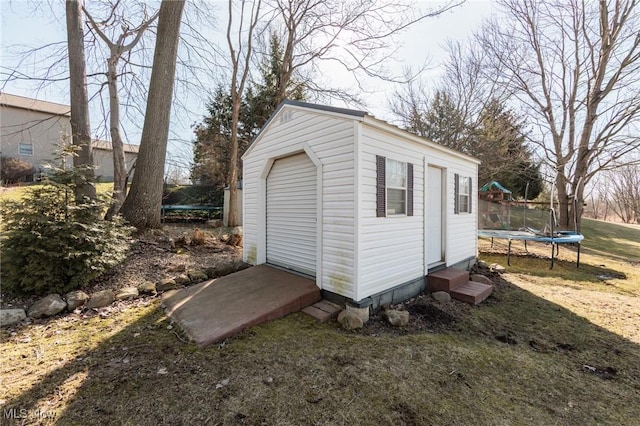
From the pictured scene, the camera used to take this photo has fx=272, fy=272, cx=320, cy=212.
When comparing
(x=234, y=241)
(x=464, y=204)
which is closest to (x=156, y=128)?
(x=234, y=241)

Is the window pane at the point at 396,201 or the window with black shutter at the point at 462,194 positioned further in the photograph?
the window with black shutter at the point at 462,194

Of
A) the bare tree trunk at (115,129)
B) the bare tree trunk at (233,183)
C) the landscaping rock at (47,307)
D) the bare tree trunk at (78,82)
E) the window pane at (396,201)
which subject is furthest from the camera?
the bare tree trunk at (233,183)

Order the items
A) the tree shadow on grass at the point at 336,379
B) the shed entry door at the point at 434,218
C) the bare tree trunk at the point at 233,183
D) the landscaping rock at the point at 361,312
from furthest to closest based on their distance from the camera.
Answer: the bare tree trunk at the point at 233,183
the shed entry door at the point at 434,218
the landscaping rock at the point at 361,312
the tree shadow on grass at the point at 336,379

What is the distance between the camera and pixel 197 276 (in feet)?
16.4

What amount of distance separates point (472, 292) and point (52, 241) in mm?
6667

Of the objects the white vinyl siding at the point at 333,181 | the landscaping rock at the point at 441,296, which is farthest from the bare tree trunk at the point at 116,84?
the landscaping rock at the point at 441,296

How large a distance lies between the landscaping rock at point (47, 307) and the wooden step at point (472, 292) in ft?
19.9

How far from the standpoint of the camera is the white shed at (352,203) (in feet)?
12.8

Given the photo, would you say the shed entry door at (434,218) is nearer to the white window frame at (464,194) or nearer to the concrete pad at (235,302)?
the white window frame at (464,194)

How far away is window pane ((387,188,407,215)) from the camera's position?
4.46 m

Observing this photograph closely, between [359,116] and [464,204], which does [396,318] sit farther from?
[464,204]

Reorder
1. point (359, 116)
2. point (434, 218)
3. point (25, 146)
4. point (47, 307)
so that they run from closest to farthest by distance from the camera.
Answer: point (47, 307) → point (359, 116) → point (434, 218) → point (25, 146)

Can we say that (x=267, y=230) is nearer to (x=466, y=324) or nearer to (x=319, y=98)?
(x=466, y=324)

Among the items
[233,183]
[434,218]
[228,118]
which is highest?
[228,118]
